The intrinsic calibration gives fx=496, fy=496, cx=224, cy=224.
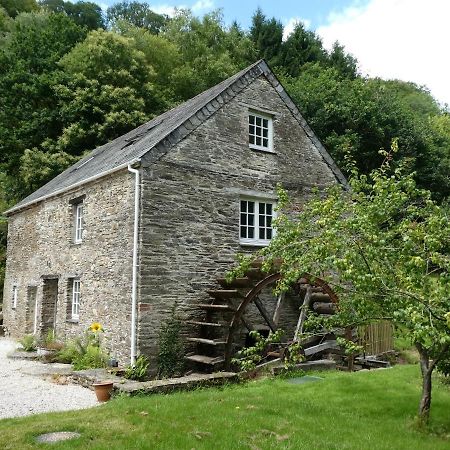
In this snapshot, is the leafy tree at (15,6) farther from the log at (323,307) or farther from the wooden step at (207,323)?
the wooden step at (207,323)

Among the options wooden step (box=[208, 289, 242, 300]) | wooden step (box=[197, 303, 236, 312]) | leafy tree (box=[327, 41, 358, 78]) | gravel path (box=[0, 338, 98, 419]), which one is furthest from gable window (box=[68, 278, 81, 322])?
leafy tree (box=[327, 41, 358, 78])

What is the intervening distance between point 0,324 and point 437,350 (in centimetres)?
1881

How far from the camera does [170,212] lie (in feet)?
39.9

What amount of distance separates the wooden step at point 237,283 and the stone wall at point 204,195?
278mm

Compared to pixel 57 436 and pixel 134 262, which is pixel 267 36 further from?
pixel 57 436

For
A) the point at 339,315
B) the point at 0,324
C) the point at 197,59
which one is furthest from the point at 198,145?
the point at 197,59

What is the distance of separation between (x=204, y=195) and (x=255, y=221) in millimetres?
1992

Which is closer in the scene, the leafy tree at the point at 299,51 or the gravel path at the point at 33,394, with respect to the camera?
the gravel path at the point at 33,394

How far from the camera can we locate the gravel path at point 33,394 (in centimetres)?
840

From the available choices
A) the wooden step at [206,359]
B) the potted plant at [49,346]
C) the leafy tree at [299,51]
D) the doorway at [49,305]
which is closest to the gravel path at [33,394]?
the potted plant at [49,346]

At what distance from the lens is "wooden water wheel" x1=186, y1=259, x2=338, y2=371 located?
1159 centimetres

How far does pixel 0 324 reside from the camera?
2078 centimetres

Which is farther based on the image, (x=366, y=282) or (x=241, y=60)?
(x=241, y=60)

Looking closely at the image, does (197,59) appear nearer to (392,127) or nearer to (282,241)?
(392,127)
